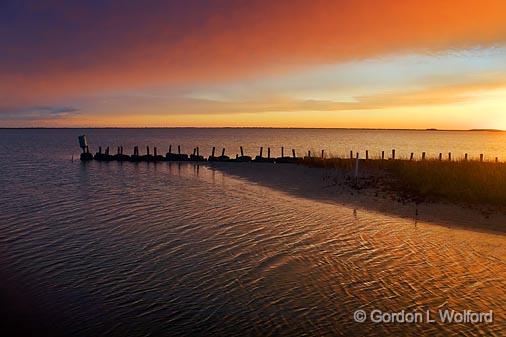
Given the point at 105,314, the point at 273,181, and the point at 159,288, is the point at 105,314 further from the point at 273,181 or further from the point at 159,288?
the point at 273,181

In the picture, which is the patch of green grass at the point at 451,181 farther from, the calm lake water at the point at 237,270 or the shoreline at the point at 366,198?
the calm lake water at the point at 237,270

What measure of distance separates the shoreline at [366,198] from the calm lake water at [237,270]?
1.42 m

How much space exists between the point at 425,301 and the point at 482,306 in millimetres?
1185

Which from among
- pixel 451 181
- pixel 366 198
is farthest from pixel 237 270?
pixel 451 181

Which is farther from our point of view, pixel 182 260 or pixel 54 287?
pixel 182 260

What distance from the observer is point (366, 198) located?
897 inches

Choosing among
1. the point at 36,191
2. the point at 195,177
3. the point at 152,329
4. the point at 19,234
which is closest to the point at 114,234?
the point at 19,234

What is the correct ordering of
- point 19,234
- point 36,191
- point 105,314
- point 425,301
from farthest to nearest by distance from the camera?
point 36,191
point 19,234
point 425,301
point 105,314

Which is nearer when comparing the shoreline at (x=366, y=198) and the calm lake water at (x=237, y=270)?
the calm lake water at (x=237, y=270)

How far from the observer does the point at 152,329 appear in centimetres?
775

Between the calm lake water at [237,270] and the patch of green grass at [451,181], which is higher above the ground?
the patch of green grass at [451,181]

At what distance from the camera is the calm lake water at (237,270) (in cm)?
815

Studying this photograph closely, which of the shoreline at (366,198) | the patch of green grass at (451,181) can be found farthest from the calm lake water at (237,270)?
the patch of green grass at (451,181)

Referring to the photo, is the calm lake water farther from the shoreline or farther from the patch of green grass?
the patch of green grass
